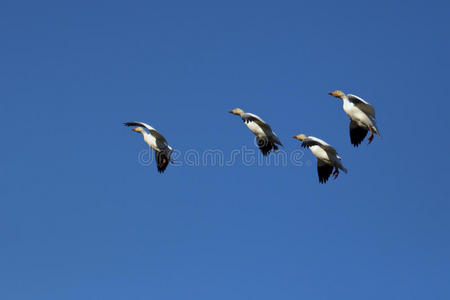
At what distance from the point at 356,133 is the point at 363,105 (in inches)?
77.4

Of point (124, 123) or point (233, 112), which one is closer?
point (124, 123)

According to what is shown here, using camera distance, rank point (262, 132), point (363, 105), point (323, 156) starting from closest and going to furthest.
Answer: point (363, 105)
point (323, 156)
point (262, 132)

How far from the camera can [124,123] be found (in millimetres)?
30594

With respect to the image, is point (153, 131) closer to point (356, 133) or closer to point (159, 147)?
point (159, 147)

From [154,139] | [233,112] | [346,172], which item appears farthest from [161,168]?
[346,172]

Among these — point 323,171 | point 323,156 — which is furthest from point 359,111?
point 323,171

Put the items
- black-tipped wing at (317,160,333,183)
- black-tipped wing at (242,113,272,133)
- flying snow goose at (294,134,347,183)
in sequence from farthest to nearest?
black-tipped wing at (317,160,333,183) < black-tipped wing at (242,113,272,133) < flying snow goose at (294,134,347,183)

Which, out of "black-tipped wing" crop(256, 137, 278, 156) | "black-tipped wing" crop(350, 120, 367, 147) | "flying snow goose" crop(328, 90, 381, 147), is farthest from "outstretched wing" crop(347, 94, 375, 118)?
"black-tipped wing" crop(256, 137, 278, 156)

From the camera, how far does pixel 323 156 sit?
30.3 meters

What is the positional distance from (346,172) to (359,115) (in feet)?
6.49

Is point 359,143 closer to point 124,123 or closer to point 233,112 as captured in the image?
point 233,112

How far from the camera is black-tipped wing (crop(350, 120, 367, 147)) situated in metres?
30.7

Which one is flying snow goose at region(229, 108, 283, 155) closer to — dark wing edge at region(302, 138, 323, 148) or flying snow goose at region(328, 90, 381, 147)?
dark wing edge at region(302, 138, 323, 148)

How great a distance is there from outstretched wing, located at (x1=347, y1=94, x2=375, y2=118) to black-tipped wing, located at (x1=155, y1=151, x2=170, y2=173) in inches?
265
